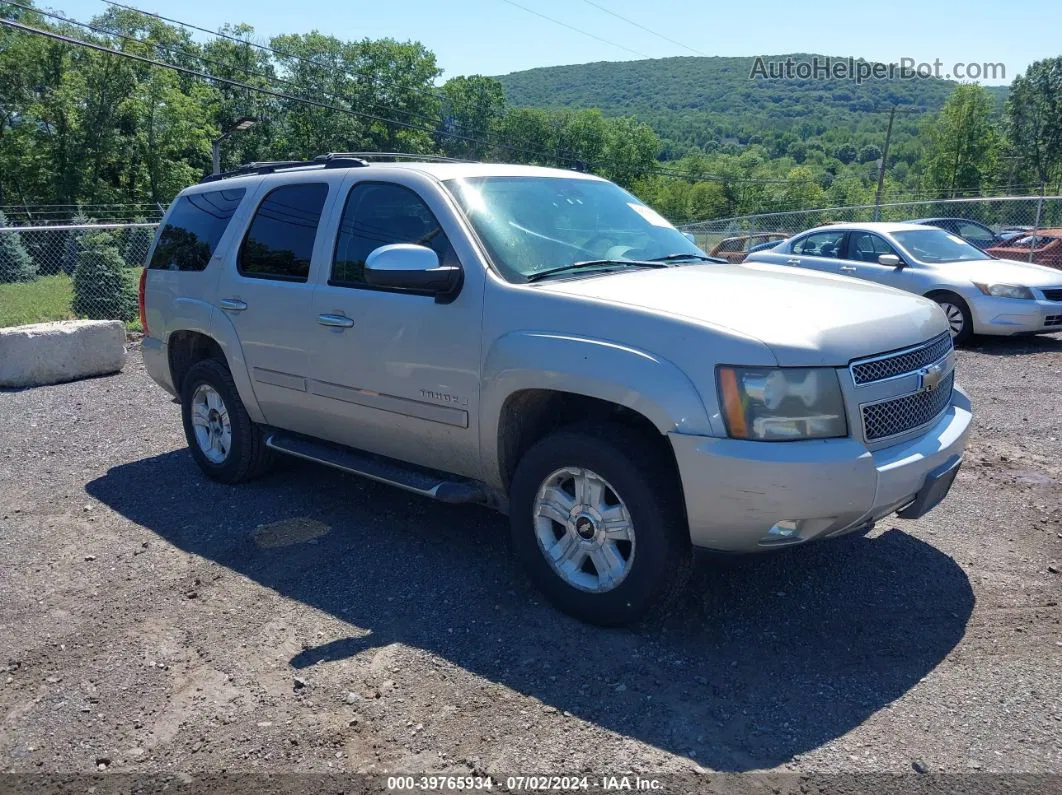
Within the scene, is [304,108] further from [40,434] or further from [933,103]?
[933,103]

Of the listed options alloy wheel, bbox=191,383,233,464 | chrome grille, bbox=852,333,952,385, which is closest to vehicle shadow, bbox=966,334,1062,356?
chrome grille, bbox=852,333,952,385

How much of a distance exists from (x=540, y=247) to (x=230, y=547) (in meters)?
2.45

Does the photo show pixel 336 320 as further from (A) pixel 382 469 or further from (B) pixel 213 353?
(B) pixel 213 353

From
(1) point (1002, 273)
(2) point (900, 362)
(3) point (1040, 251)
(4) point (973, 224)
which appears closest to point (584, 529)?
(2) point (900, 362)

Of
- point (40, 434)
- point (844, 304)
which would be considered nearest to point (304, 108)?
point (40, 434)

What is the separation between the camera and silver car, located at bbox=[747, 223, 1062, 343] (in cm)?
1024

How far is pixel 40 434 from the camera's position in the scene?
759cm

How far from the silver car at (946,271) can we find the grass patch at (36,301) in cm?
1063

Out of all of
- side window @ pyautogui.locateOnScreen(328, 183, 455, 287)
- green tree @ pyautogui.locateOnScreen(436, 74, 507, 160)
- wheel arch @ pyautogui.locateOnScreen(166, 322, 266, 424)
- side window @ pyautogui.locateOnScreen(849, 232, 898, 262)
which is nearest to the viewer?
side window @ pyautogui.locateOnScreen(328, 183, 455, 287)

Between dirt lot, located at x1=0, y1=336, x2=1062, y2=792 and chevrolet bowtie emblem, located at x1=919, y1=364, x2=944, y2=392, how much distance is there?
3.32ft

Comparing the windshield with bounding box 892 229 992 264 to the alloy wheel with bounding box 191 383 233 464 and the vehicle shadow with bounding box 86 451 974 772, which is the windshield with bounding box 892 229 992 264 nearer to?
the vehicle shadow with bounding box 86 451 974 772

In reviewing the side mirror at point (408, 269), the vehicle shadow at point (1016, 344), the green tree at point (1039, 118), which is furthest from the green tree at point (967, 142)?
the side mirror at point (408, 269)

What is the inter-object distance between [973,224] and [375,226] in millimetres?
13272

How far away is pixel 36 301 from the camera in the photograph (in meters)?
15.3
